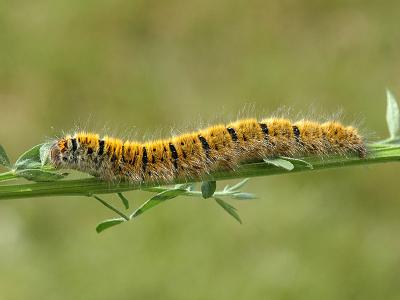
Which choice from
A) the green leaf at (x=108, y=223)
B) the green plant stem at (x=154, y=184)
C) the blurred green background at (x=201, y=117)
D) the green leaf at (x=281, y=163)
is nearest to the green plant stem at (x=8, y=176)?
the green plant stem at (x=154, y=184)

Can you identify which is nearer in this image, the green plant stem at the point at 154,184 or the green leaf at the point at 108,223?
the green plant stem at the point at 154,184

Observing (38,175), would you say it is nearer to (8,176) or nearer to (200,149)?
(8,176)

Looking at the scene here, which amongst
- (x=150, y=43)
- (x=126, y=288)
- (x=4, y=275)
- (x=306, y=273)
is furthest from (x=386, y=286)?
(x=150, y=43)

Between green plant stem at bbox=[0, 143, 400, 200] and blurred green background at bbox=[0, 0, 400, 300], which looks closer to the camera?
green plant stem at bbox=[0, 143, 400, 200]

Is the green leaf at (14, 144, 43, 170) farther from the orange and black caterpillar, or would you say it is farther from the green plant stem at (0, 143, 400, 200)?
the orange and black caterpillar

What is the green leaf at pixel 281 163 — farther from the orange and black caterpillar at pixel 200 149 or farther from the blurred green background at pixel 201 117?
the blurred green background at pixel 201 117

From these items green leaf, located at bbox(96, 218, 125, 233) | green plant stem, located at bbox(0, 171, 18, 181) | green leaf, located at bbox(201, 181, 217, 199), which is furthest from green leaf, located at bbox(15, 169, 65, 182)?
green leaf, located at bbox(201, 181, 217, 199)

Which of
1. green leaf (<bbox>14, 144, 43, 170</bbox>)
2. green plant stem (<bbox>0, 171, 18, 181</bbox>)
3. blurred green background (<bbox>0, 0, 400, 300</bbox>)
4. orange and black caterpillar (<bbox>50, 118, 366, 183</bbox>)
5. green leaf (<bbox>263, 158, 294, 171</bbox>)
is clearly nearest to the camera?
green plant stem (<bbox>0, 171, 18, 181</bbox>)

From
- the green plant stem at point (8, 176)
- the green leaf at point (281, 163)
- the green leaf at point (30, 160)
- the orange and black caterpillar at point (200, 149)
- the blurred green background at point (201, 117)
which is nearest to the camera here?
the green plant stem at point (8, 176)
